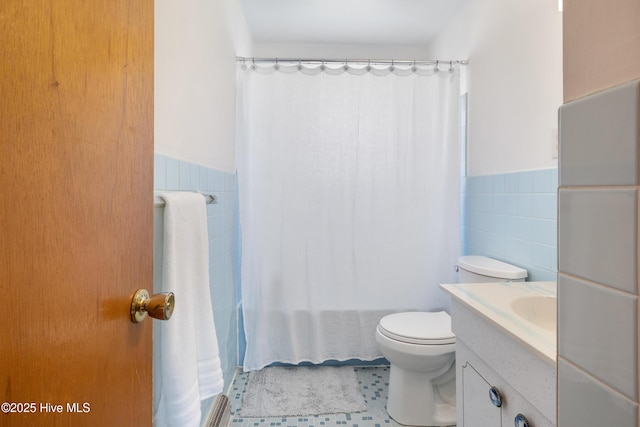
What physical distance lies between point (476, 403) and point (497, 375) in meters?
0.19

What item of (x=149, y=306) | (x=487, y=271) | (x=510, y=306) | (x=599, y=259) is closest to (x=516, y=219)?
(x=487, y=271)

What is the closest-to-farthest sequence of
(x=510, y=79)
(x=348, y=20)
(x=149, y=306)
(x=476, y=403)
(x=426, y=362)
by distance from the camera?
(x=149, y=306) → (x=476, y=403) → (x=426, y=362) → (x=510, y=79) → (x=348, y=20)

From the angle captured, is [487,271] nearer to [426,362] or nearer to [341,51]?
[426,362]

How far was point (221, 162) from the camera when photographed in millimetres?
1763

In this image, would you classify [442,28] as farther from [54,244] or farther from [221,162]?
[54,244]

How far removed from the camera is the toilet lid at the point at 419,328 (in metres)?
1.63

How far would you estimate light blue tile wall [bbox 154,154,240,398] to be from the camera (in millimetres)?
1194

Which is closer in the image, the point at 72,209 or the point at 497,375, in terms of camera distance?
the point at 72,209

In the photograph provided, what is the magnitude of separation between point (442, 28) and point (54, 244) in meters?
2.85

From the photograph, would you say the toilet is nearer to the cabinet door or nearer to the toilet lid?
the toilet lid

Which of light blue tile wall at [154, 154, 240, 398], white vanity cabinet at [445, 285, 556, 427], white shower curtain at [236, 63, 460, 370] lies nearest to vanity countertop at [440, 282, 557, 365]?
white vanity cabinet at [445, 285, 556, 427]

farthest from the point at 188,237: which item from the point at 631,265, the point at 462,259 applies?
the point at 462,259

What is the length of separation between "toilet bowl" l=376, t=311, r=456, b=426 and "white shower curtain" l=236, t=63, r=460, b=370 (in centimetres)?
44

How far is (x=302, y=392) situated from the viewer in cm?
193
